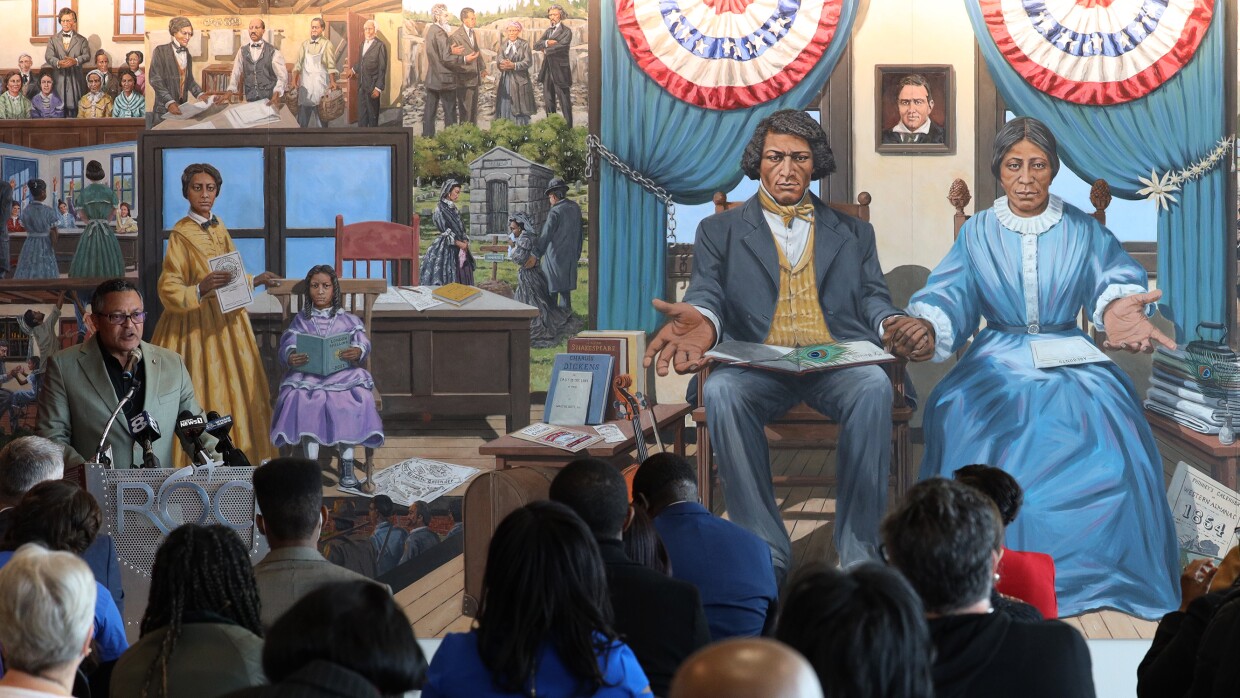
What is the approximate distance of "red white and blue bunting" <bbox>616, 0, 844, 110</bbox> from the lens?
6168mm

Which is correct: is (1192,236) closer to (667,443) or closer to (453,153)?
(667,443)

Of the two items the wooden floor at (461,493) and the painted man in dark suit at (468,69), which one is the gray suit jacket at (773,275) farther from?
the painted man in dark suit at (468,69)

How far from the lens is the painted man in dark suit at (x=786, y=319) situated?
6.06 metres

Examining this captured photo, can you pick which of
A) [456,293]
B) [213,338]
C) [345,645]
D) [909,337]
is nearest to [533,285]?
[456,293]

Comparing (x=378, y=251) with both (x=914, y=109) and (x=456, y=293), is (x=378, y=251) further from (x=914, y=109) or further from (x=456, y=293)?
(x=914, y=109)

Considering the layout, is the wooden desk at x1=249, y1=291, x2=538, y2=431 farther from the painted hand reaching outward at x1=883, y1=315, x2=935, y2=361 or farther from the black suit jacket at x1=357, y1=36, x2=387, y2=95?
the painted hand reaching outward at x1=883, y1=315, x2=935, y2=361

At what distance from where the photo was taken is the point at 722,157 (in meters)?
6.20

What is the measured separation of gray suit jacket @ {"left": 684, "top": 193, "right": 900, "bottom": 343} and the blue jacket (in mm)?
2837

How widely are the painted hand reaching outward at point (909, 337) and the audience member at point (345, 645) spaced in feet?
15.3

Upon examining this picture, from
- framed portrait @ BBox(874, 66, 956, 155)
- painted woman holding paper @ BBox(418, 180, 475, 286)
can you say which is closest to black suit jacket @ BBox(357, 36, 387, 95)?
painted woman holding paper @ BBox(418, 180, 475, 286)

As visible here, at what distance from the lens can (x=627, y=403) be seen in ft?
20.3

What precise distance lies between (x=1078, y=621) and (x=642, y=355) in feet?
8.39

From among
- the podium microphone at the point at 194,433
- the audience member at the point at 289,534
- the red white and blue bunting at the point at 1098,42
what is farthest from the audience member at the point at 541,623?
the red white and blue bunting at the point at 1098,42

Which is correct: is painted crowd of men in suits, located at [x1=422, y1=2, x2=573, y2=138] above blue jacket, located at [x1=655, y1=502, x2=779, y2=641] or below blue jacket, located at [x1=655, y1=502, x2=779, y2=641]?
above
